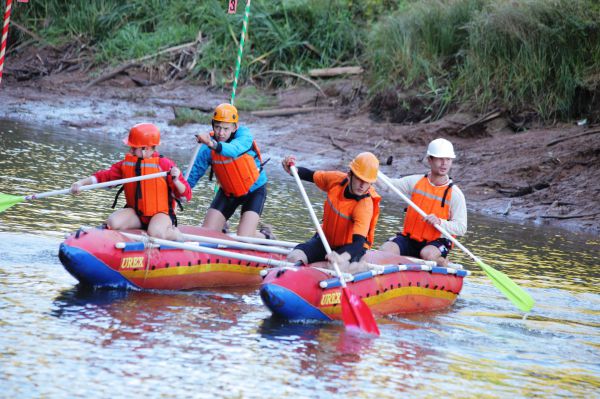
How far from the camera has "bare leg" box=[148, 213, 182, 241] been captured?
31.6ft

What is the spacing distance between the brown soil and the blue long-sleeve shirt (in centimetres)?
556

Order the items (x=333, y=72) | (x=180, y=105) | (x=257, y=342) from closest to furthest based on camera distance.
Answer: (x=257, y=342) < (x=180, y=105) < (x=333, y=72)

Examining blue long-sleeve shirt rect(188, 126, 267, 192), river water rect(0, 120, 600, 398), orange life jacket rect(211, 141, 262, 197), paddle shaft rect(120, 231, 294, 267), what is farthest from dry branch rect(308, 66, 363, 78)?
paddle shaft rect(120, 231, 294, 267)

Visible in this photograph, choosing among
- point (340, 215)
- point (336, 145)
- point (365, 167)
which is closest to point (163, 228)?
point (340, 215)

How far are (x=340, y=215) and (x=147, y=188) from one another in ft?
5.74

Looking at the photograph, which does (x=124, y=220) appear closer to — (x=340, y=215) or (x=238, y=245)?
(x=238, y=245)

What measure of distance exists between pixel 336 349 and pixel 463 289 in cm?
319

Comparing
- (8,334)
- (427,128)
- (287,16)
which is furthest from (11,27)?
(8,334)

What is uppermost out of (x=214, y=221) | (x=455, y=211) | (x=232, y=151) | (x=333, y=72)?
(x=333, y=72)

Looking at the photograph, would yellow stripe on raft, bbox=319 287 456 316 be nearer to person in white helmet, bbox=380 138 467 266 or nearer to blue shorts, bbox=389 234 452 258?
person in white helmet, bbox=380 138 467 266

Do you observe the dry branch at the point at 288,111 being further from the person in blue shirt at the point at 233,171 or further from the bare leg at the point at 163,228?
the bare leg at the point at 163,228

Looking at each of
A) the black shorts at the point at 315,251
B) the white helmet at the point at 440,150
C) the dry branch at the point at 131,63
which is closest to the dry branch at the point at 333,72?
the dry branch at the point at 131,63

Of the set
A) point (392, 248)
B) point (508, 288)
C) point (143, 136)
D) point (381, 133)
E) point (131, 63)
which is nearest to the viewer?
point (143, 136)

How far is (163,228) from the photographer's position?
31.6ft
